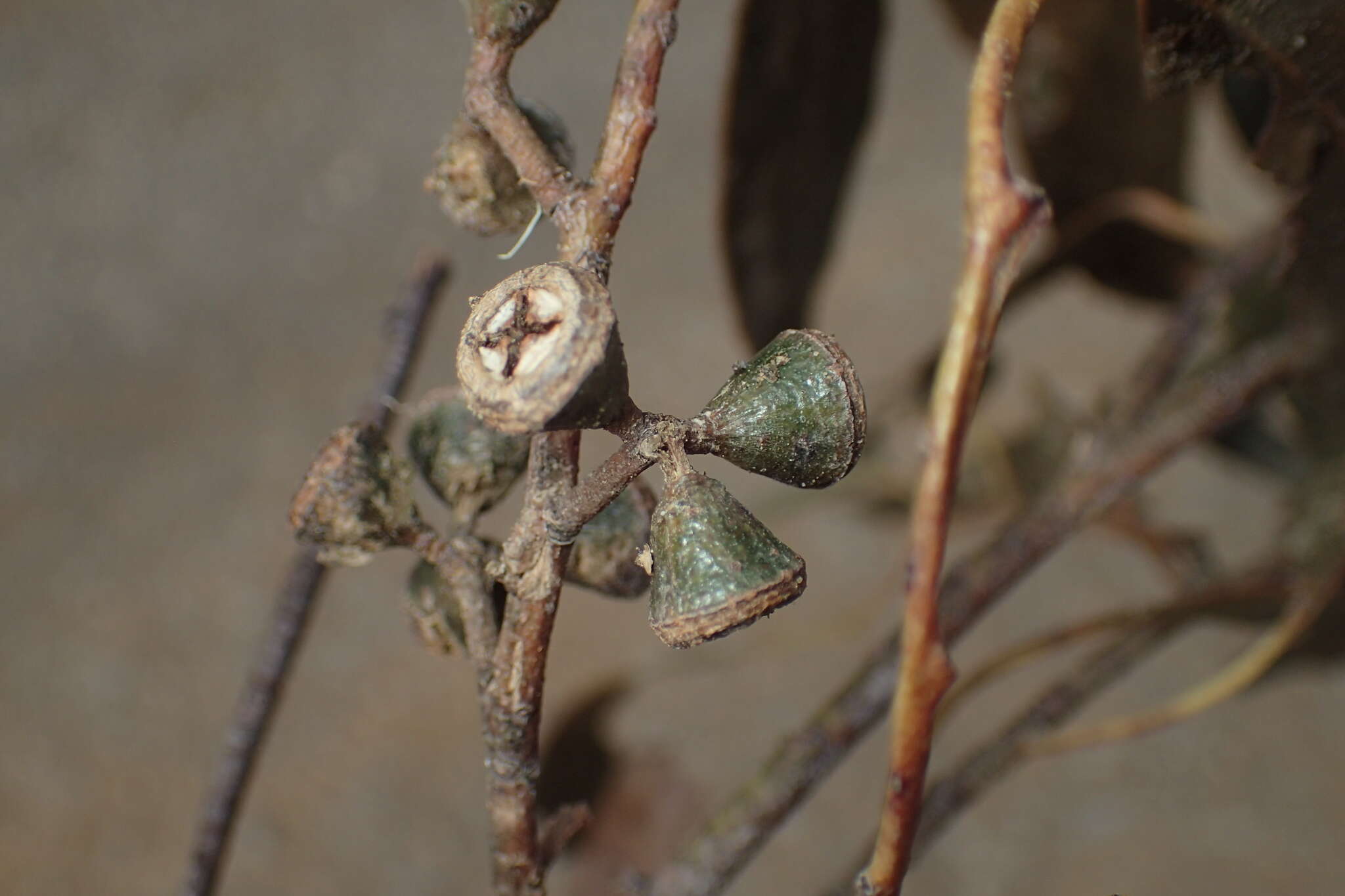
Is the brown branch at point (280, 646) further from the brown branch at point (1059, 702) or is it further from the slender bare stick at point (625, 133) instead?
the brown branch at point (1059, 702)

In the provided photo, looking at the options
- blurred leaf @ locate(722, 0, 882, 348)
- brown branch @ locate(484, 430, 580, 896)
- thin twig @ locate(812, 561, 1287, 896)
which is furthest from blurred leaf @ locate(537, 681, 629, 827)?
brown branch @ locate(484, 430, 580, 896)

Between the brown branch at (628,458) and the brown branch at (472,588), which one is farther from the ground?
the brown branch at (628,458)

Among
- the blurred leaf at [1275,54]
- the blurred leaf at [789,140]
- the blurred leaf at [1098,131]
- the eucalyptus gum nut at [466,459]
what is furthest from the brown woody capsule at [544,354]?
the blurred leaf at [1098,131]

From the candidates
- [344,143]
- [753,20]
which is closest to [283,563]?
[344,143]

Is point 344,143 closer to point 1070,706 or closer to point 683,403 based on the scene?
point 683,403

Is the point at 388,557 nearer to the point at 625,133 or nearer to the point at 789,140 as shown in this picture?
the point at 789,140

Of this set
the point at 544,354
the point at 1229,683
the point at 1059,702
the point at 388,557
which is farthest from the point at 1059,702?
the point at 388,557
